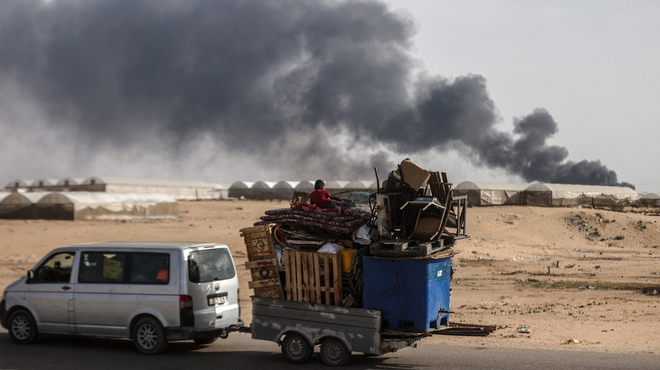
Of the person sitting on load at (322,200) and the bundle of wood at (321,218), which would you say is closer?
the bundle of wood at (321,218)

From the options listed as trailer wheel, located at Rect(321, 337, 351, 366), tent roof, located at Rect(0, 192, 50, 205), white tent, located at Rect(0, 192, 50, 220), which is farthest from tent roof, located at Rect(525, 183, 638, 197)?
trailer wheel, located at Rect(321, 337, 351, 366)

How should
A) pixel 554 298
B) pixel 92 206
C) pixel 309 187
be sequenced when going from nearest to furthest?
pixel 554 298, pixel 92 206, pixel 309 187

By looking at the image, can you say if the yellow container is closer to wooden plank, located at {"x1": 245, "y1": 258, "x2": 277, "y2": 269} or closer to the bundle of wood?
the bundle of wood

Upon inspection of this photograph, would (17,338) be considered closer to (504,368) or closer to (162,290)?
(162,290)

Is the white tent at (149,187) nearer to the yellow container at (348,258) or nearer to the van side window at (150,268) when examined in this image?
the van side window at (150,268)

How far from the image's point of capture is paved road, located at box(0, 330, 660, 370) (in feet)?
29.2

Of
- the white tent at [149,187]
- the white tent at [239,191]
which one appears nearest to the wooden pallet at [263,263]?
the white tent at [149,187]

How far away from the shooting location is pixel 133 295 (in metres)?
9.73

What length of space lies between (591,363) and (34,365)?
28.4 ft

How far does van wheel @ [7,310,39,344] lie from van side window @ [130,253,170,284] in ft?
7.70

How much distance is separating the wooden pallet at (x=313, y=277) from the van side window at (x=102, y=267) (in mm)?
2998

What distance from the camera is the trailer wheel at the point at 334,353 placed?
28.8 ft

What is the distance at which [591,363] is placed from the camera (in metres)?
8.98

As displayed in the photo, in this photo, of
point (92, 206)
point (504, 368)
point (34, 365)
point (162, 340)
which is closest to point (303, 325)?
point (162, 340)
